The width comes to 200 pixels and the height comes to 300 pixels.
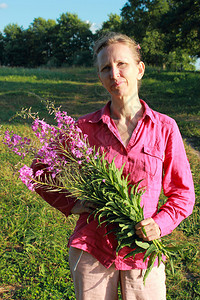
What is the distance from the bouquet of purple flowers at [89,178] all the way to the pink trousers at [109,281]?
5.4 inches

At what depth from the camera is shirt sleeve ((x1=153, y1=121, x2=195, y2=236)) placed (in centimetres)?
184

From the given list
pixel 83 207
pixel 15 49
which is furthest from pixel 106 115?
pixel 15 49

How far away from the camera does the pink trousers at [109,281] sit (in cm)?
187

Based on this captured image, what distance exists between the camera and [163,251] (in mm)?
1814

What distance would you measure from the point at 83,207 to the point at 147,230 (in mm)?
431

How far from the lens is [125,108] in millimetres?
2041

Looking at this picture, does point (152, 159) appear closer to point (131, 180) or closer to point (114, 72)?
point (131, 180)

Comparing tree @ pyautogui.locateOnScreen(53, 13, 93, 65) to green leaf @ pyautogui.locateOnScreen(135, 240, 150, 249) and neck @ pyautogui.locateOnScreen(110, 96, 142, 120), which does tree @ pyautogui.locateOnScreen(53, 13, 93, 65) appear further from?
green leaf @ pyautogui.locateOnScreen(135, 240, 150, 249)

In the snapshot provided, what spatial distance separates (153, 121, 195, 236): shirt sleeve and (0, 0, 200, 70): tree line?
33.0 m

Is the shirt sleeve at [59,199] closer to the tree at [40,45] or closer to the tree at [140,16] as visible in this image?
the tree at [140,16]

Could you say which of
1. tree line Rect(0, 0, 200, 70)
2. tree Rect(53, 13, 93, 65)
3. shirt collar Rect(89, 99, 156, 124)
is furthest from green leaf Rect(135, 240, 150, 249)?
tree Rect(53, 13, 93, 65)

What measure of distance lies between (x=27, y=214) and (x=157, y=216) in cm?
316

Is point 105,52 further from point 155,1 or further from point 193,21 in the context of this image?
point 155,1

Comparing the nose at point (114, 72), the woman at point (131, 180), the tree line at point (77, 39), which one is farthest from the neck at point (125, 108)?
the tree line at point (77, 39)
